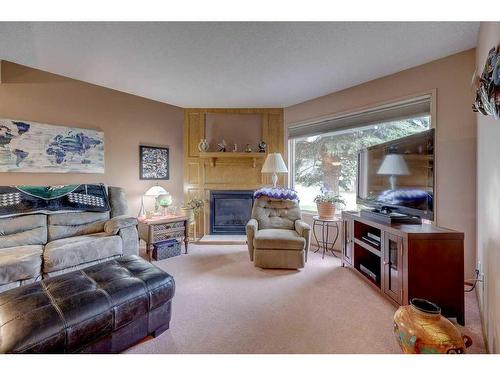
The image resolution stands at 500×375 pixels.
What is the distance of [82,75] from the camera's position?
9.31ft

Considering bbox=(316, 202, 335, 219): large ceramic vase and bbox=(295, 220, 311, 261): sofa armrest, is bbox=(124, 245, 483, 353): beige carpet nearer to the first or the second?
bbox=(295, 220, 311, 261): sofa armrest

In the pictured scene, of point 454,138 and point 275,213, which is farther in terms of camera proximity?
point 275,213

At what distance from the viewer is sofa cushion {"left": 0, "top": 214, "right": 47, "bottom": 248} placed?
7.34 feet

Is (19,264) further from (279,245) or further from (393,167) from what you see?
(393,167)

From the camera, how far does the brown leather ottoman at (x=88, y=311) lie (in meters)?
1.09

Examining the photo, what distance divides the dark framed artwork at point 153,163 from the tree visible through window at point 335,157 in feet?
7.56

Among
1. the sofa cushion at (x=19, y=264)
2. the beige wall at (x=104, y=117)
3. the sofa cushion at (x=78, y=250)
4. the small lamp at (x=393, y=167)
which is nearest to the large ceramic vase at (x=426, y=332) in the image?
the small lamp at (x=393, y=167)

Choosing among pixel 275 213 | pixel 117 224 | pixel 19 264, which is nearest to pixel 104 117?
pixel 117 224

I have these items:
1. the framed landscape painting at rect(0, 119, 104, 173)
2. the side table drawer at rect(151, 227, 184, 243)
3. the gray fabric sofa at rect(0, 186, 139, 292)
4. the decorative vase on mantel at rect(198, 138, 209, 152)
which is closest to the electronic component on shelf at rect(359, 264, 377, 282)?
the side table drawer at rect(151, 227, 184, 243)

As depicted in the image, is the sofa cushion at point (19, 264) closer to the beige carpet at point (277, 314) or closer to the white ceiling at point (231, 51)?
the beige carpet at point (277, 314)

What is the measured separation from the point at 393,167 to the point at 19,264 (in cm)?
348

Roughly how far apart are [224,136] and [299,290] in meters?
2.94

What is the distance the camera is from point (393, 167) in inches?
87.9

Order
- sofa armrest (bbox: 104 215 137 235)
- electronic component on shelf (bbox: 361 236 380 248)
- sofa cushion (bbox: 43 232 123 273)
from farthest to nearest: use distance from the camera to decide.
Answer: sofa armrest (bbox: 104 215 137 235)
electronic component on shelf (bbox: 361 236 380 248)
sofa cushion (bbox: 43 232 123 273)
